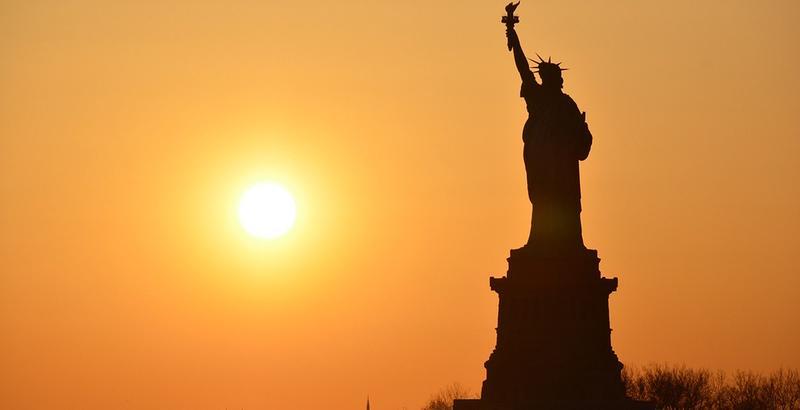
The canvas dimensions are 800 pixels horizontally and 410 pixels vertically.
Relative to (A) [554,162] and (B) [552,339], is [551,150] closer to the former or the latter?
(A) [554,162]

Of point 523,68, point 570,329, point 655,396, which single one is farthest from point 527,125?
point 655,396

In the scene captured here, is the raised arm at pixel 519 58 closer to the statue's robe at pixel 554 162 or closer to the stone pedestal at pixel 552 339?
the statue's robe at pixel 554 162

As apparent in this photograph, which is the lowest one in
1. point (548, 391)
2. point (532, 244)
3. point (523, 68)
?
point (548, 391)

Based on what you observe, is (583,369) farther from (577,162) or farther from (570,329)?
(577,162)

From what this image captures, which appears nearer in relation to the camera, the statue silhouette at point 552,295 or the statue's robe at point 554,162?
the statue silhouette at point 552,295

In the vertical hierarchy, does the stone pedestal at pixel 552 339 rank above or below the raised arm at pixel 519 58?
below

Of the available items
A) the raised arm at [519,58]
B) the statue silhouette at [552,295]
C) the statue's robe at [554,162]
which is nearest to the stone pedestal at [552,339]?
the statue silhouette at [552,295]

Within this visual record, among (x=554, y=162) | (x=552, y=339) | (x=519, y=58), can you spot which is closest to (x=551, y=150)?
(x=554, y=162)

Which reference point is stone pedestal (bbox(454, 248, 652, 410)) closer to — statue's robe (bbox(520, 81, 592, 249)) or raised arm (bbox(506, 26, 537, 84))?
statue's robe (bbox(520, 81, 592, 249))
